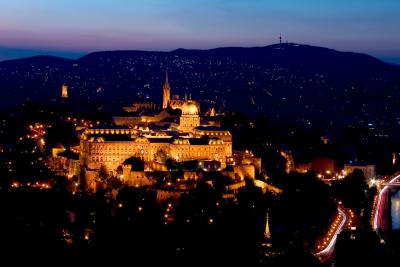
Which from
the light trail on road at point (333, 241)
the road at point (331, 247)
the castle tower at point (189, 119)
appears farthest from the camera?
the castle tower at point (189, 119)

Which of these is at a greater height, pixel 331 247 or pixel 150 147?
pixel 150 147

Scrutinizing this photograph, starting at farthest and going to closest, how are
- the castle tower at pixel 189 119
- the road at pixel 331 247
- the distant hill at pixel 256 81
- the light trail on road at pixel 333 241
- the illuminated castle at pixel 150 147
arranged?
the distant hill at pixel 256 81 < the castle tower at pixel 189 119 < the illuminated castle at pixel 150 147 < the light trail on road at pixel 333 241 < the road at pixel 331 247

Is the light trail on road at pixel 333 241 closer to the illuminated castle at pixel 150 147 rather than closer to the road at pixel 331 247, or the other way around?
the road at pixel 331 247

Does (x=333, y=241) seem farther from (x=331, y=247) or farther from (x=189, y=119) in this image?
(x=189, y=119)

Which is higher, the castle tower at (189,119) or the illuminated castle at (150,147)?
the castle tower at (189,119)

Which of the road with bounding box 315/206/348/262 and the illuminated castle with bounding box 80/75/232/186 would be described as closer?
the road with bounding box 315/206/348/262

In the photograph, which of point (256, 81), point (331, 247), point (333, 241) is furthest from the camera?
point (256, 81)

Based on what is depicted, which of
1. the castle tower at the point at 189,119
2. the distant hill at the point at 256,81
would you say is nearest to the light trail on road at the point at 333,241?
the castle tower at the point at 189,119

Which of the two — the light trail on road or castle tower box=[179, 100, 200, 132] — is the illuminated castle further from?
the light trail on road

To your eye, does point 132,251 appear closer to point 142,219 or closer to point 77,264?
point 77,264

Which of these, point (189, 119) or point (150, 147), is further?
point (189, 119)

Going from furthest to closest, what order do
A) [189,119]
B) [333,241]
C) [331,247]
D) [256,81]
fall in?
[256,81]
[189,119]
[333,241]
[331,247]

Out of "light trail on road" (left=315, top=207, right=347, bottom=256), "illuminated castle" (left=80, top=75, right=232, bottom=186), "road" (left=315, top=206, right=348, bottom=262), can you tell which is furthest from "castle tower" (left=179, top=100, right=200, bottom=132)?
"road" (left=315, top=206, right=348, bottom=262)

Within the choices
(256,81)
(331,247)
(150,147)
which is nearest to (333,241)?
(331,247)
